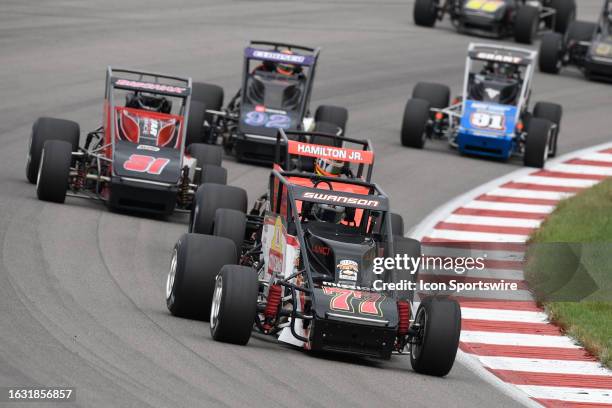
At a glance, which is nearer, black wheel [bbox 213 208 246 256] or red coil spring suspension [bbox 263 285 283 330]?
red coil spring suspension [bbox 263 285 283 330]

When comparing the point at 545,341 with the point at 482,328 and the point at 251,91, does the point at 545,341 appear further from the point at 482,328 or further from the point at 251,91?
the point at 251,91

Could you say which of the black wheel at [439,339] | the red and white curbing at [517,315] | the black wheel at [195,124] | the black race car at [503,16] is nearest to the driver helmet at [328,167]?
the red and white curbing at [517,315]

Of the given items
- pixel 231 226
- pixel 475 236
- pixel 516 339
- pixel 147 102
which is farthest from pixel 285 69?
pixel 516 339

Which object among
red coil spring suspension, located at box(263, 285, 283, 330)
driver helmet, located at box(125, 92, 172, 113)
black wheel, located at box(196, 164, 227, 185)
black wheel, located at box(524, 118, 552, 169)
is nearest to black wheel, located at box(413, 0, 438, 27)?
black wheel, located at box(524, 118, 552, 169)

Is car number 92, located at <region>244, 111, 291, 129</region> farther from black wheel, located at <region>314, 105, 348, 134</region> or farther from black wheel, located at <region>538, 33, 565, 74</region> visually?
black wheel, located at <region>538, 33, 565, 74</region>

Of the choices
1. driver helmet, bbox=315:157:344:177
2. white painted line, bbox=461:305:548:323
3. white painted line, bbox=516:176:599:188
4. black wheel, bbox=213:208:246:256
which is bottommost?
white painted line, bbox=516:176:599:188

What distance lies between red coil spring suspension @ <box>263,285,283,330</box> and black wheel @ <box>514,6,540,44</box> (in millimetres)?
25135

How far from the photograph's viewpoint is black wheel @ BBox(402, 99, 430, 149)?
83.8ft

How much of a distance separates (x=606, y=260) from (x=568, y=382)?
3.89 meters

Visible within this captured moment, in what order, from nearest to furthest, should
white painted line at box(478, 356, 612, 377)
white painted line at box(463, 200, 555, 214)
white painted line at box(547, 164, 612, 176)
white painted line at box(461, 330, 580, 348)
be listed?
white painted line at box(478, 356, 612, 377) < white painted line at box(461, 330, 580, 348) < white painted line at box(463, 200, 555, 214) < white painted line at box(547, 164, 612, 176)

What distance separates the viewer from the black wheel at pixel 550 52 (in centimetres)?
3444

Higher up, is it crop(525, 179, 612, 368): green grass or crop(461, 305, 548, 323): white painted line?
crop(525, 179, 612, 368): green grass

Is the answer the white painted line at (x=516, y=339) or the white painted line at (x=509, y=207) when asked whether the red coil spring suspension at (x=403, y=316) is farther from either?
the white painted line at (x=509, y=207)

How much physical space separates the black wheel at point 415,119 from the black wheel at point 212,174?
7.37 metres
